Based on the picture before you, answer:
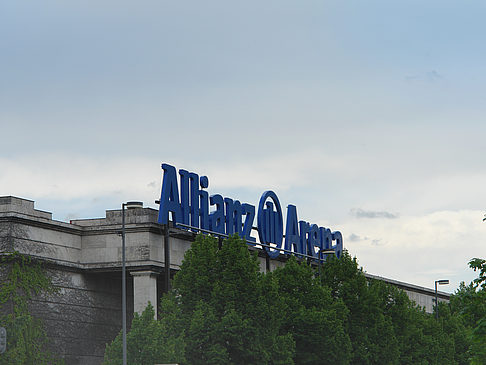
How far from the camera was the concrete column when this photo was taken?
213 feet

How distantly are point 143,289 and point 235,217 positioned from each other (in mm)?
11474

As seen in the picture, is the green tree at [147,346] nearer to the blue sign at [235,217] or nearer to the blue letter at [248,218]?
the blue sign at [235,217]

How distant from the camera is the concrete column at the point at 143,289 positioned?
6494 cm

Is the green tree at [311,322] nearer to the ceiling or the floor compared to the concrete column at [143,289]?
nearer to the floor

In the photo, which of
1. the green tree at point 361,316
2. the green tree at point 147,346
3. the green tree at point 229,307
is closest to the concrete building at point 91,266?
the green tree at point 229,307

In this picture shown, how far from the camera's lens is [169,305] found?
56562mm

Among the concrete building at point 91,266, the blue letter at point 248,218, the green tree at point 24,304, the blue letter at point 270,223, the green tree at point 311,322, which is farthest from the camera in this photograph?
the blue letter at point 270,223

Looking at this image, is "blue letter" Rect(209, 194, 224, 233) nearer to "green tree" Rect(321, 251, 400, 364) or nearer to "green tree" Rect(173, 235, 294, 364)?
"green tree" Rect(321, 251, 400, 364)

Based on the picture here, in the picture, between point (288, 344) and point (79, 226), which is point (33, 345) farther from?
point (288, 344)

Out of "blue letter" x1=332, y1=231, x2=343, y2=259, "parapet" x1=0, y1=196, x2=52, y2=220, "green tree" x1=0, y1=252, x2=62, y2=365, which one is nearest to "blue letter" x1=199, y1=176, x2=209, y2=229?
"parapet" x1=0, y1=196, x2=52, y2=220

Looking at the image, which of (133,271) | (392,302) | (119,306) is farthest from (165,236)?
(392,302)

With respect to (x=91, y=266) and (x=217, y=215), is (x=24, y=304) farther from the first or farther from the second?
(x=217, y=215)

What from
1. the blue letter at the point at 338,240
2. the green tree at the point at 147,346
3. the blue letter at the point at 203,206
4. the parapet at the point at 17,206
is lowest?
the green tree at the point at 147,346

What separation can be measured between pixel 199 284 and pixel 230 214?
16.2 m
